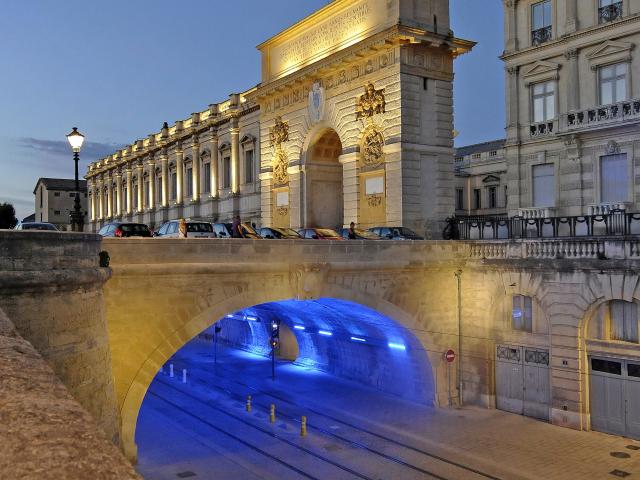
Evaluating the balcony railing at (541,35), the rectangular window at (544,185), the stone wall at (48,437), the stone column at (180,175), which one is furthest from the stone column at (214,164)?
the stone wall at (48,437)

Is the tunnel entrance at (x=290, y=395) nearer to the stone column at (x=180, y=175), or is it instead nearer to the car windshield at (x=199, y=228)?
the car windshield at (x=199, y=228)

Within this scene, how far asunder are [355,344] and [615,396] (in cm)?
1330

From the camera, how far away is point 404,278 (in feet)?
84.9

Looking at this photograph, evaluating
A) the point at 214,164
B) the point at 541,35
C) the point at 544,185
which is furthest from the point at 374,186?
the point at 214,164

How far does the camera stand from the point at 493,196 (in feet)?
167

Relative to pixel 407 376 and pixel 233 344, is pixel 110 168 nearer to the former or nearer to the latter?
pixel 233 344

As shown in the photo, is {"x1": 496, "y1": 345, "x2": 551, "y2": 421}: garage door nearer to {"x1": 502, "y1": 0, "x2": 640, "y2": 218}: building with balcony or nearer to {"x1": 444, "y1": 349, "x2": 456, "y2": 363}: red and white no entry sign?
{"x1": 444, "y1": 349, "x2": 456, "y2": 363}: red and white no entry sign

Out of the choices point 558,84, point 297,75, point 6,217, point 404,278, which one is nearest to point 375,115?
point 297,75

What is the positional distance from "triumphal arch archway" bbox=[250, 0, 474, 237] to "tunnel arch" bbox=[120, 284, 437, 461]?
947 cm

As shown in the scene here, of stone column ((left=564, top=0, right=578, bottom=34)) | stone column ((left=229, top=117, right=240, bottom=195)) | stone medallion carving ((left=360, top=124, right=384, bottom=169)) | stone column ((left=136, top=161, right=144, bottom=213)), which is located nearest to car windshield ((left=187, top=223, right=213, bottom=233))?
stone medallion carving ((left=360, top=124, right=384, bottom=169))

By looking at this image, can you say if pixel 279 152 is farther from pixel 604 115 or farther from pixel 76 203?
pixel 76 203

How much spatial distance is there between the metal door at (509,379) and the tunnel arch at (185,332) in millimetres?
5856

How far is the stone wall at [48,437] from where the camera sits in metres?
3.61

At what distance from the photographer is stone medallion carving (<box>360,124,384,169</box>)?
110ft
